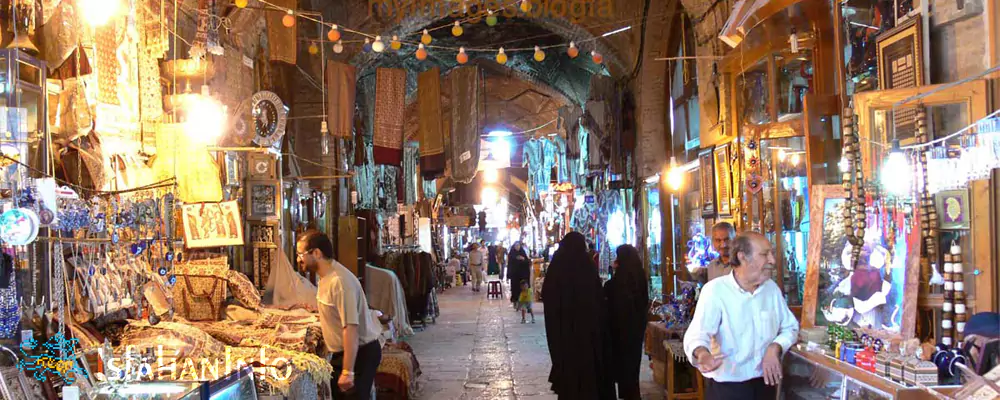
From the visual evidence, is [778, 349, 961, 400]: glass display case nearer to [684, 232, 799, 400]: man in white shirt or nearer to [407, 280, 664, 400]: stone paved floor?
[684, 232, 799, 400]: man in white shirt

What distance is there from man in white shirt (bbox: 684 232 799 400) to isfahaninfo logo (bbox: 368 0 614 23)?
8.87 meters

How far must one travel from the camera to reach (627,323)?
6309mm

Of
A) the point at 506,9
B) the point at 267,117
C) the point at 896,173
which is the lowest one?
the point at 896,173

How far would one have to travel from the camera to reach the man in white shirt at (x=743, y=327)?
3.26 m

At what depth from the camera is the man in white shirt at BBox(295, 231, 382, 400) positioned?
423 cm

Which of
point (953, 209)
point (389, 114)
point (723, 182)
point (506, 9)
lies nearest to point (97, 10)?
point (953, 209)

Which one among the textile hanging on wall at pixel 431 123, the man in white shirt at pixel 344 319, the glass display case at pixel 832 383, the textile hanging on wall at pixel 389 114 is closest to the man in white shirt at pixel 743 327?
the glass display case at pixel 832 383

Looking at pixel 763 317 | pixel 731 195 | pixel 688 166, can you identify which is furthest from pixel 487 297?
pixel 763 317

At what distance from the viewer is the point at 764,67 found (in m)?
6.46

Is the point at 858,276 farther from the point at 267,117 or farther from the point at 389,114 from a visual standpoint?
the point at 389,114

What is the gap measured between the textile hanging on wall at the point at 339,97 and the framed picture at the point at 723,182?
4.73 meters

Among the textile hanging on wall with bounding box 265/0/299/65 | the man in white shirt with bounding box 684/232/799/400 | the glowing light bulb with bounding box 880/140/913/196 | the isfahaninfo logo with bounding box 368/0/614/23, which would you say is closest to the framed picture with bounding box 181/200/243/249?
the textile hanging on wall with bounding box 265/0/299/65

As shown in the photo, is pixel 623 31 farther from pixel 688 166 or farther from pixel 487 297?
pixel 487 297

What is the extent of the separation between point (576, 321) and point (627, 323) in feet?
1.83
